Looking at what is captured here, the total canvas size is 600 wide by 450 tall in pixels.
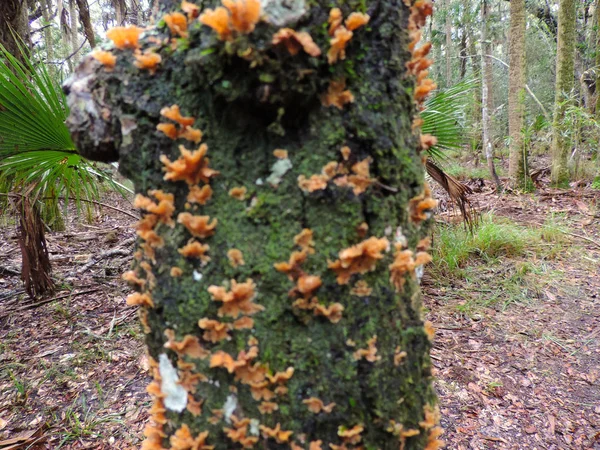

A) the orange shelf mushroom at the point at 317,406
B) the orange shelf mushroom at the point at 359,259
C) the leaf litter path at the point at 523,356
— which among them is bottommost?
the leaf litter path at the point at 523,356

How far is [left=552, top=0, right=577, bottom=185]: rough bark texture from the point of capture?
23.6ft

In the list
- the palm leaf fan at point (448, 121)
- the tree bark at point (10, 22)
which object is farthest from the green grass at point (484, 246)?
the tree bark at point (10, 22)

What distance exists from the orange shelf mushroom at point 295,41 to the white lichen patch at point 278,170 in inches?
9.6

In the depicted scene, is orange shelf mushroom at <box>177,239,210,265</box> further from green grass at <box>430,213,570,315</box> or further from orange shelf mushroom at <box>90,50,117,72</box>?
green grass at <box>430,213,570,315</box>

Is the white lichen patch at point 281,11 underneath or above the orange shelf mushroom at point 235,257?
above

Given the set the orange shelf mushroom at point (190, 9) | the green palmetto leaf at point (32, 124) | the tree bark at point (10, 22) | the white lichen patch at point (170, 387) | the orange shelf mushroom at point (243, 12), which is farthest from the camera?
the tree bark at point (10, 22)

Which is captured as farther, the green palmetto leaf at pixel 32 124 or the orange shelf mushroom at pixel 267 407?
the green palmetto leaf at pixel 32 124

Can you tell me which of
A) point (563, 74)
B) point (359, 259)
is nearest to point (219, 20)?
point (359, 259)

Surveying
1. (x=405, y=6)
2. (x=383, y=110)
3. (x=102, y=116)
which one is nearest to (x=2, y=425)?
(x=102, y=116)

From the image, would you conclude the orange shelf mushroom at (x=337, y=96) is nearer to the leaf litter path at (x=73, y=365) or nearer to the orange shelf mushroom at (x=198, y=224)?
the orange shelf mushroom at (x=198, y=224)

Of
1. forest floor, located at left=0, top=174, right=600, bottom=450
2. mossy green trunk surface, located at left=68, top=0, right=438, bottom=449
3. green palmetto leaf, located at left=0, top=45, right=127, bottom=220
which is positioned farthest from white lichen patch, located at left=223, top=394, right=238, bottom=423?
green palmetto leaf, located at left=0, top=45, right=127, bottom=220

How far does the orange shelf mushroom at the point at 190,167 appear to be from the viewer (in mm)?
902

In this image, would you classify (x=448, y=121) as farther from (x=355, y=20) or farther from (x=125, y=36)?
(x=125, y=36)

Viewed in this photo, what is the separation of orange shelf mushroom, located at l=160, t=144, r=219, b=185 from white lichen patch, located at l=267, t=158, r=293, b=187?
0.14 meters
